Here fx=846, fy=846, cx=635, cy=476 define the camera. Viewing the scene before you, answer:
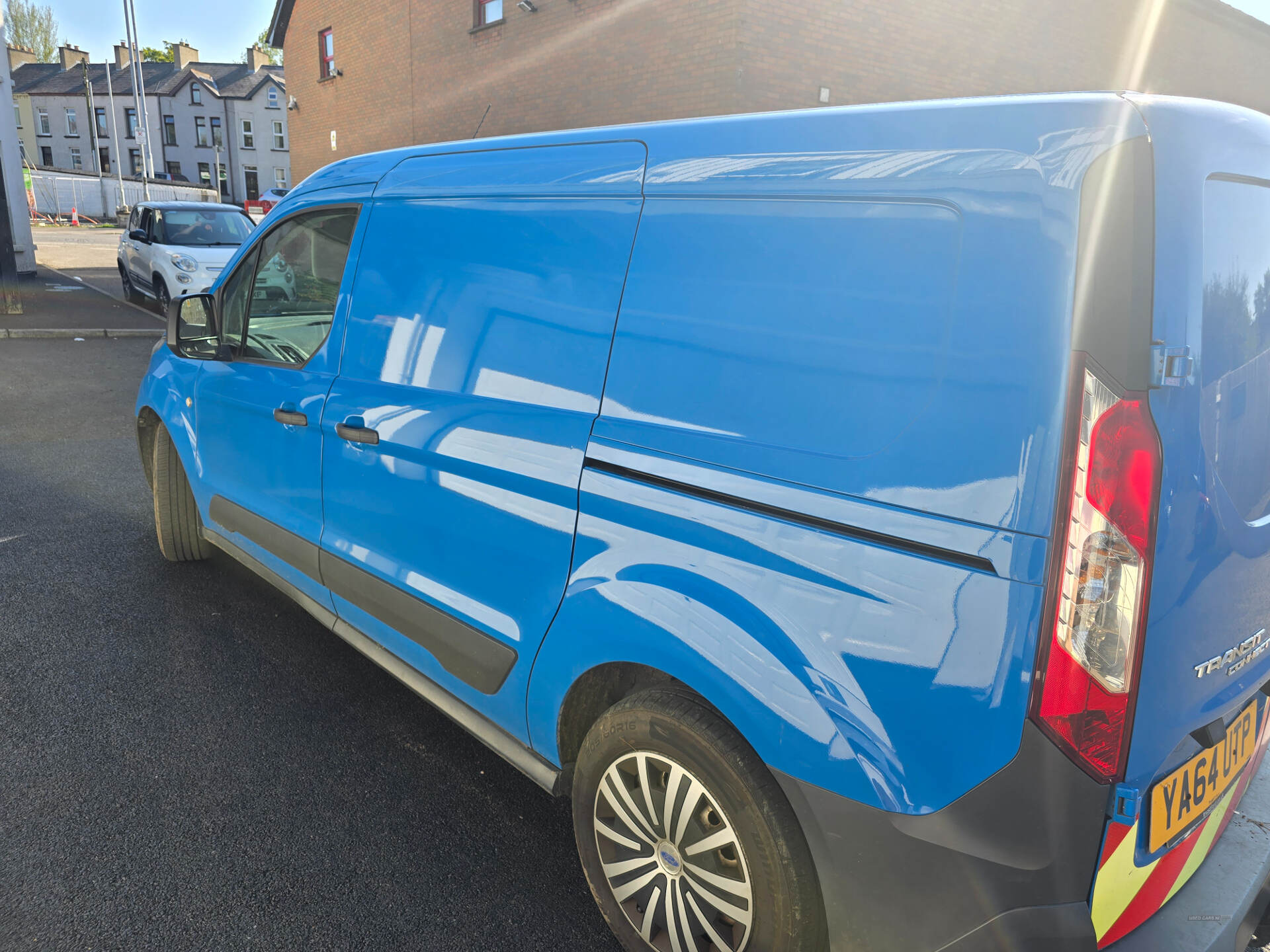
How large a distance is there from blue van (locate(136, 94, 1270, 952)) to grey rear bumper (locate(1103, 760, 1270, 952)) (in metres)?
0.01

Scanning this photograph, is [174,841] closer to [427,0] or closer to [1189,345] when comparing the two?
[1189,345]

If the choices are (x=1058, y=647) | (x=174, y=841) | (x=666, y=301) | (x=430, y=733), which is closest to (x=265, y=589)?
(x=430, y=733)

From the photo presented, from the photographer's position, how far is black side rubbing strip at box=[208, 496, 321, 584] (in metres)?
3.07

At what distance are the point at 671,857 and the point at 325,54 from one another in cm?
2370

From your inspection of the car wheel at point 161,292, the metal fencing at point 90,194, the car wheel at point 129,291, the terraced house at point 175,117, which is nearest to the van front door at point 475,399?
the car wheel at point 161,292

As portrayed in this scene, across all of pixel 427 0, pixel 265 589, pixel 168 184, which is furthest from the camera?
pixel 168 184

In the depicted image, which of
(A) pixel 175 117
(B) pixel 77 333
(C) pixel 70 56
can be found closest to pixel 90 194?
(A) pixel 175 117

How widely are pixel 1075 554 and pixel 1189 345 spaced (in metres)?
0.36

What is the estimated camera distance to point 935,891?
1.45 metres

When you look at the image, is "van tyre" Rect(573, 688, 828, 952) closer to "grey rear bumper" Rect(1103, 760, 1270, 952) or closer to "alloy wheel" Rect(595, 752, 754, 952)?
"alloy wheel" Rect(595, 752, 754, 952)

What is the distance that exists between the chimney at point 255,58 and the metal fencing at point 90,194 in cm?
1419

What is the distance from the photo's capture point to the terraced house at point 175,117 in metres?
55.6

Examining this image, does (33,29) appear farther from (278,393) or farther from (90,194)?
(278,393)

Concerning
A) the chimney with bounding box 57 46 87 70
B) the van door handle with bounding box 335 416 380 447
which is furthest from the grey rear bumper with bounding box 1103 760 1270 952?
the chimney with bounding box 57 46 87 70
